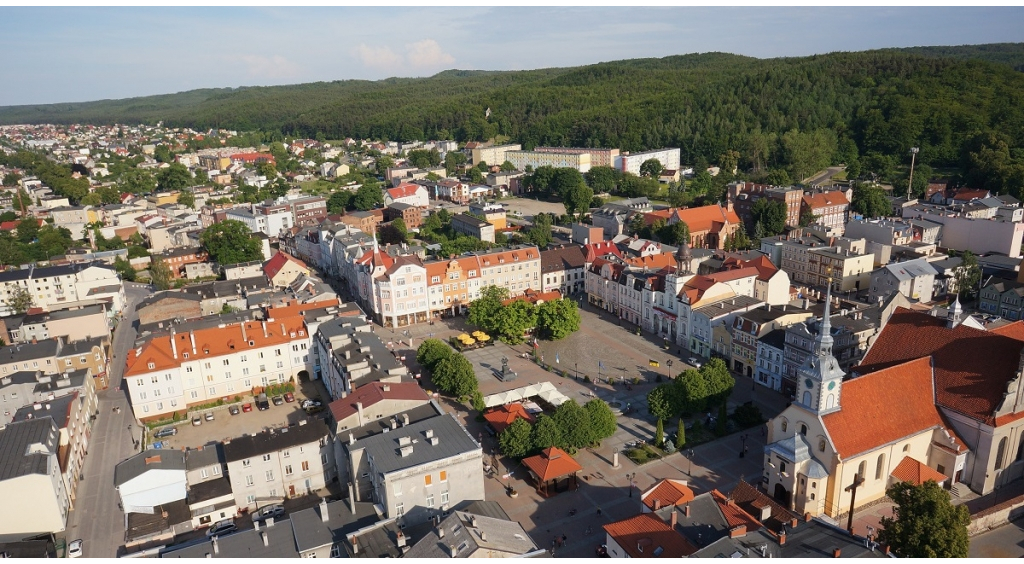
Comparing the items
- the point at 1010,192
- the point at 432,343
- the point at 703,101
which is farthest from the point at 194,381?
the point at 703,101

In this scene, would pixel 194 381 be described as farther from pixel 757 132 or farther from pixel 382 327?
pixel 757 132

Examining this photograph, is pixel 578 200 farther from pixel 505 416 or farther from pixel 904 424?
pixel 904 424

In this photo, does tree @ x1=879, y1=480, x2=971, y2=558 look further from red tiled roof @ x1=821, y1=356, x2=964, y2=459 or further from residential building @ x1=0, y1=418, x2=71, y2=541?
residential building @ x1=0, y1=418, x2=71, y2=541

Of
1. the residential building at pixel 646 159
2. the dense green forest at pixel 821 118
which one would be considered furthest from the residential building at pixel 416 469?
the residential building at pixel 646 159

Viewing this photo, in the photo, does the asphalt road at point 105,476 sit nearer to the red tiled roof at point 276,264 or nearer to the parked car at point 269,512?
the parked car at point 269,512

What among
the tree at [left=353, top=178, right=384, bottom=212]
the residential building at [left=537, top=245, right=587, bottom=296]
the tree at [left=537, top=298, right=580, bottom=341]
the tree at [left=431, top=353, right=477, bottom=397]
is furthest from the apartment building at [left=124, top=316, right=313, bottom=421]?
the tree at [left=353, top=178, right=384, bottom=212]

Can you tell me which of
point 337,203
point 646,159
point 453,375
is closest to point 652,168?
point 646,159
